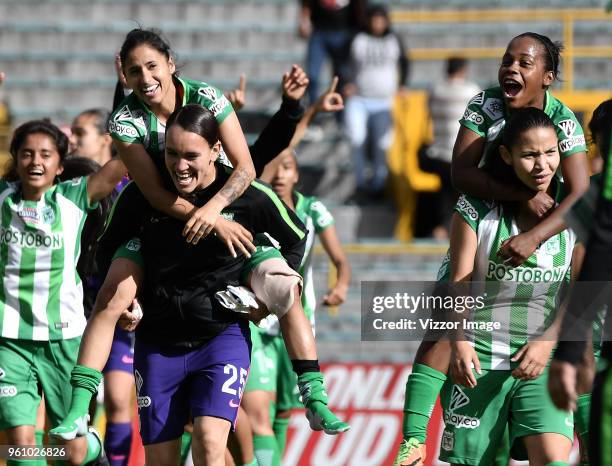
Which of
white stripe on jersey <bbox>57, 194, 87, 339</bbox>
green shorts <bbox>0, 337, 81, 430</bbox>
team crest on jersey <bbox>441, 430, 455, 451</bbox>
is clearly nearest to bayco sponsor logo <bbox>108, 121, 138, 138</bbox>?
white stripe on jersey <bbox>57, 194, 87, 339</bbox>

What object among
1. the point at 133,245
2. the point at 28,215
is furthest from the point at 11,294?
the point at 133,245

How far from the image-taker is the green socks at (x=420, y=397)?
659cm

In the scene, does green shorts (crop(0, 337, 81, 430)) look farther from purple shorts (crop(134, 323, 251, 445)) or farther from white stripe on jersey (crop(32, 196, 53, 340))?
purple shorts (crop(134, 323, 251, 445))

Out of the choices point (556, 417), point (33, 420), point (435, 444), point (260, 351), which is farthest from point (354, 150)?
point (556, 417)

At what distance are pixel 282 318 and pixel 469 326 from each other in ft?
2.92

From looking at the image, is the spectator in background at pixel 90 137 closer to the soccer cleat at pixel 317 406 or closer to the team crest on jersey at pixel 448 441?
the soccer cleat at pixel 317 406

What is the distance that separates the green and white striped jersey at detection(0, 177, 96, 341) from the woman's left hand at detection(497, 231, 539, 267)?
258 centimetres

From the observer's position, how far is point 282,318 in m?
6.47

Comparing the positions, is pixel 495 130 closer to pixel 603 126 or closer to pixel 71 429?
pixel 603 126

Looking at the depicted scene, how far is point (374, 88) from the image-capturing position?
14.3 m

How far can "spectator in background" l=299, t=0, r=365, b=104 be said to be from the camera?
14.7 m

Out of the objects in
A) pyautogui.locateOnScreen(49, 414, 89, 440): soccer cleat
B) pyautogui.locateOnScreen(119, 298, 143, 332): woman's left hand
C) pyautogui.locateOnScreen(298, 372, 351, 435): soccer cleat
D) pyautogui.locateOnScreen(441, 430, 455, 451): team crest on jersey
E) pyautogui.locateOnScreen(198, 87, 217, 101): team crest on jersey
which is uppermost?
pyautogui.locateOnScreen(198, 87, 217, 101): team crest on jersey

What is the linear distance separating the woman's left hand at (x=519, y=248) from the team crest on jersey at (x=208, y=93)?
1.59 meters

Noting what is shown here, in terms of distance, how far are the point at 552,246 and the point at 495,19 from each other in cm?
1069
